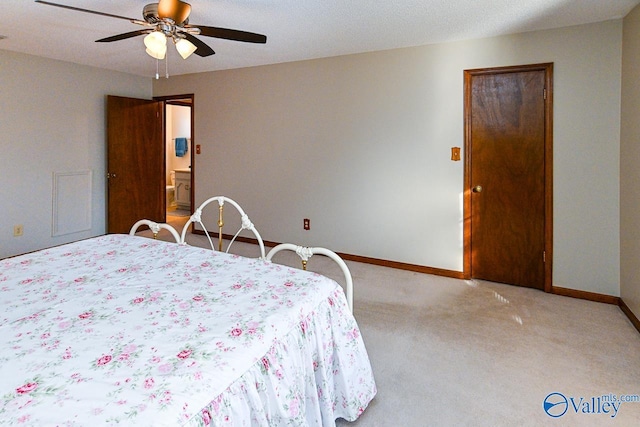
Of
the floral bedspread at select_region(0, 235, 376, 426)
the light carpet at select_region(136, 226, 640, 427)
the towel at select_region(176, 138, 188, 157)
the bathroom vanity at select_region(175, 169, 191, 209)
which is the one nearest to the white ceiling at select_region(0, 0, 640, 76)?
the floral bedspread at select_region(0, 235, 376, 426)

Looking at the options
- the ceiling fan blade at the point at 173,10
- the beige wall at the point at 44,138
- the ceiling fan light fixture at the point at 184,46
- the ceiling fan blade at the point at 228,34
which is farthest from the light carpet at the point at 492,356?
the beige wall at the point at 44,138

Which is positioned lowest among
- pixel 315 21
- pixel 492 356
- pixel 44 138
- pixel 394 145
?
pixel 492 356

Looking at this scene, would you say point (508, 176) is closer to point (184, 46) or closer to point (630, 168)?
point (630, 168)

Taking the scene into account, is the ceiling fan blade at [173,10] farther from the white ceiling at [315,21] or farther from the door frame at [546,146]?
the door frame at [546,146]

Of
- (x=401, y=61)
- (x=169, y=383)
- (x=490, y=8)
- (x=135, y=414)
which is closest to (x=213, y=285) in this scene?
(x=169, y=383)

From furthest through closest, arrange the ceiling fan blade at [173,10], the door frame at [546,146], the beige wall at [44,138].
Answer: the beige wall at [44,138] < the door frame at [546,146] < the ceiling fan blade at [173,10]

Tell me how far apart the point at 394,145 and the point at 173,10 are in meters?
2.32

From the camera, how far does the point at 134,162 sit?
526 cm

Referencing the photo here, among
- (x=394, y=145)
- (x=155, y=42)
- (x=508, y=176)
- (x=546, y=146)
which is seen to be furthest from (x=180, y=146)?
(x=546, y=146)

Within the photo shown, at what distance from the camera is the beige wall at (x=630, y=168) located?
103 inches

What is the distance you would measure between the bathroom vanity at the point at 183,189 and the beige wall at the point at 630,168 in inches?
255

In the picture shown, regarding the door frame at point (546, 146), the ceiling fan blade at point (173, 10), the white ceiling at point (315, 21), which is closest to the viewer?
the ceiling fan blade at point (173, 10)

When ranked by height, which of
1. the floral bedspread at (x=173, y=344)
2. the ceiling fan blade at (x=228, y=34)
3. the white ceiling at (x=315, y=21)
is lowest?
the floral bedspread at (x=173, y=344)

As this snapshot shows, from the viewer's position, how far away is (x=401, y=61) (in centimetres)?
377
